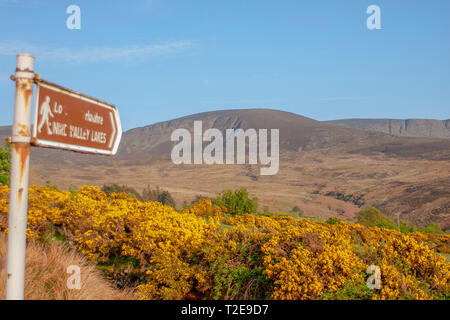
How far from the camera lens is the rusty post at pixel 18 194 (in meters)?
2.55

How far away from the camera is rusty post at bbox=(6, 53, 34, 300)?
255 cm

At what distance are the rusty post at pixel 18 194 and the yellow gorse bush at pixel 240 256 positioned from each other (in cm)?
380

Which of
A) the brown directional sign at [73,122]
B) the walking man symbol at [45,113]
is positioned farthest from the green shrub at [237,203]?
the walking man symbol at [45,113]

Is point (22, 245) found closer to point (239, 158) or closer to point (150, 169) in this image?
point (150, 169)

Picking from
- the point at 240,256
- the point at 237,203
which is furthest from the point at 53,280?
the point at 237,203

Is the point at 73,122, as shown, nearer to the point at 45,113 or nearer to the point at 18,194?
the point at 45,113

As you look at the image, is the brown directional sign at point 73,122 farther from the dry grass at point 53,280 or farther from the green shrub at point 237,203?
the green shrub at point 237,203

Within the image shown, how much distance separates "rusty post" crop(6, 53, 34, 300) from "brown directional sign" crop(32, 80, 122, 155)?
70 millimetres

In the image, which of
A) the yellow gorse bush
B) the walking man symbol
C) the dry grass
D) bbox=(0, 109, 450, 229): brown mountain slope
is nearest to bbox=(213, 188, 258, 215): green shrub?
the yellow gorse bush

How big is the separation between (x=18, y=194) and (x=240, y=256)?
16.5ft

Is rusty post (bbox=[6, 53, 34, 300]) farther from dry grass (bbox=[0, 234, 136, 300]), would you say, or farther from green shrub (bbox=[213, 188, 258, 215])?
green shrub (bbox=[213, 188, 258, 215])
